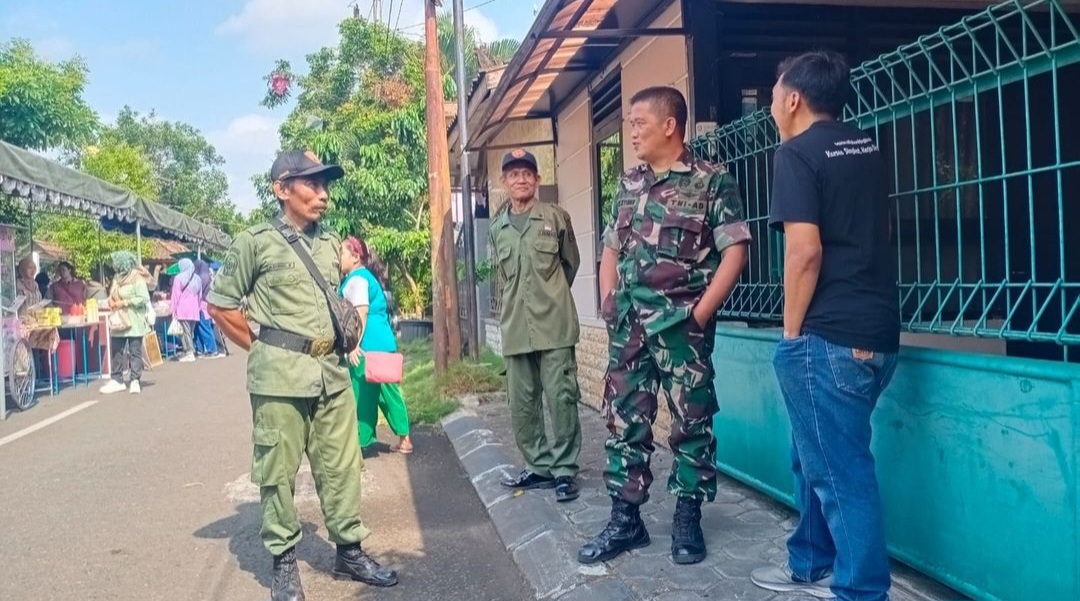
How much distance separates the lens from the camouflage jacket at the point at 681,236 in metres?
3.47

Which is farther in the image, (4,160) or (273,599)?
(4,160)

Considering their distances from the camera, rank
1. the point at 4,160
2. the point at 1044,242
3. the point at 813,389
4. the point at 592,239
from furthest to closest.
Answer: the point at 4,160 → the point at 592,239 → the point at 1044,242 → the point at 813,389

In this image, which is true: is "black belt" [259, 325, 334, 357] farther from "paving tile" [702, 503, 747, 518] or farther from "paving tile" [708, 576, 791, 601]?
"paving tile" [702, 503, 747, 518]

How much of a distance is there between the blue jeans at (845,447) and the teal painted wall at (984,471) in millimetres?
313

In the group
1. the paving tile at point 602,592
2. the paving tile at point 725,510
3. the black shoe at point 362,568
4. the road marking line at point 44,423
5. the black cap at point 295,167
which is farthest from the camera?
the road marking line at point 44,423

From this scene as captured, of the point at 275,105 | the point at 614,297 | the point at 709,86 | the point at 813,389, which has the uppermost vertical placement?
the point at 275,105

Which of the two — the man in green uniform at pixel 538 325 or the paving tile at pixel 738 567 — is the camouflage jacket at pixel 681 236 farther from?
the man in green uniform at pixel 538 325

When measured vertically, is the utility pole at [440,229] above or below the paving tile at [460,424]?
above

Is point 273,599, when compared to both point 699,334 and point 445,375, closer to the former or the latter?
point 699,334

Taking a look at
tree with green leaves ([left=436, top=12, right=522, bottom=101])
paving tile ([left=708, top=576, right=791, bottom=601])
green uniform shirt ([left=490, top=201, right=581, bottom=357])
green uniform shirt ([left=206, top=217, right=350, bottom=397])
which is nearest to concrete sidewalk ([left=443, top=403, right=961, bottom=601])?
paving tile ([left=708, top=576, right=791, bottom=601])

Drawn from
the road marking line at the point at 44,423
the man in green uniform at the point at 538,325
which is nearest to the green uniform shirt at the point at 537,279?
the man in green uniform at the point at 538,325

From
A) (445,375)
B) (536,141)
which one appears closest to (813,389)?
(445,375)

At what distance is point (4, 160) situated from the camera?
9.59 meters

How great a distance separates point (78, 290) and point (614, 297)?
1173 cm
